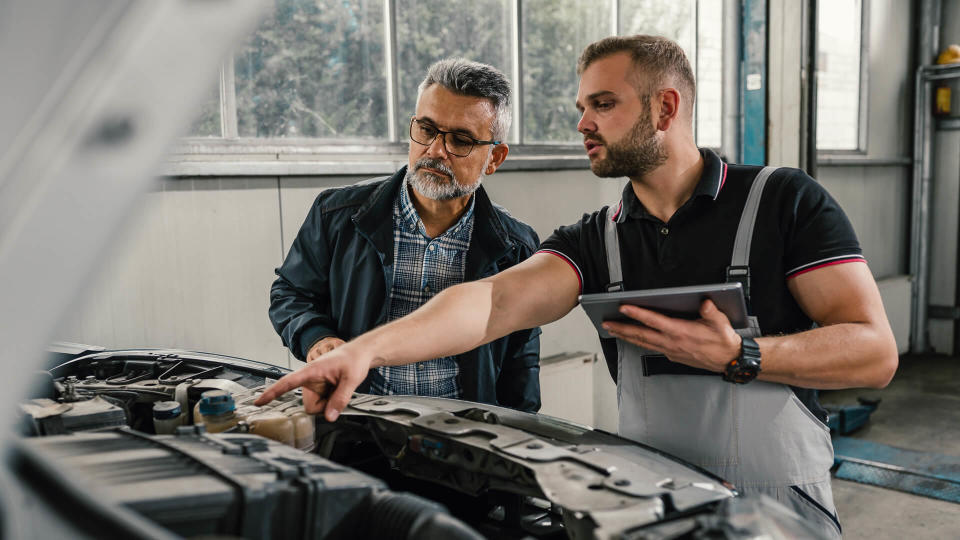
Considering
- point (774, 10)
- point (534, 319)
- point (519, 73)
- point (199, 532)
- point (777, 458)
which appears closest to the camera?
point (199, 532)

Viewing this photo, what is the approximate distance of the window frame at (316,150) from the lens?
2918 mm

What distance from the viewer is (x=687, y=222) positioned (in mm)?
1646

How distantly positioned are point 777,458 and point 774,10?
3141mm

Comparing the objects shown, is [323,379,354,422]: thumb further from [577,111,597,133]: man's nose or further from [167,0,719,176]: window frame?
[167,0,719,176]: window frame

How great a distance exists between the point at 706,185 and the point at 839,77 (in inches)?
222

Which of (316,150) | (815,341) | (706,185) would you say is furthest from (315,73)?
(815,341)

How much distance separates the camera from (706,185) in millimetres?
1638

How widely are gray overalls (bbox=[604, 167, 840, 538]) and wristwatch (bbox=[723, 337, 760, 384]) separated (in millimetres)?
55

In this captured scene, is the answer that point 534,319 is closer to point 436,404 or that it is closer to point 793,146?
point 436,404

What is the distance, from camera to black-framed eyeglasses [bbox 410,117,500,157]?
82.6 inches

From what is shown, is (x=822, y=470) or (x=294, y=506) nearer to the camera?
(x=294, y=506)

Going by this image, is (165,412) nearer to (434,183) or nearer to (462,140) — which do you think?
(434,183)

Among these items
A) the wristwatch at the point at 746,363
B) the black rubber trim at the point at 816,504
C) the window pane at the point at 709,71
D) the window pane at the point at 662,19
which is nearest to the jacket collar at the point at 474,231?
the wristwatch at the point at 746,363

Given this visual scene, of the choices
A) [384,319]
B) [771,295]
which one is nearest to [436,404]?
[384,319]
